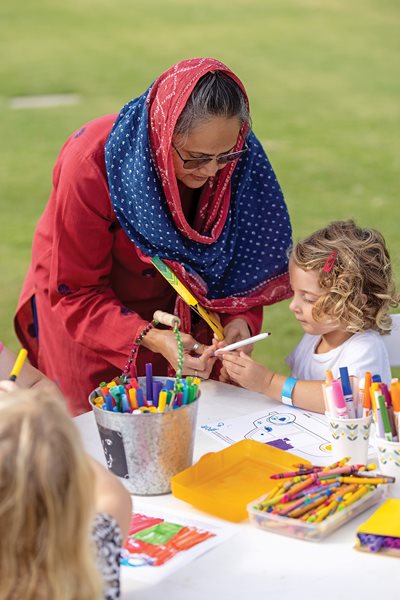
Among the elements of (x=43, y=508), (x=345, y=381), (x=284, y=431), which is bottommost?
(x=284, y=431)

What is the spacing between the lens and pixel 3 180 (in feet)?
28.5

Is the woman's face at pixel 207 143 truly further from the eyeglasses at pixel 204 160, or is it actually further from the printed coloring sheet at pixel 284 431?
the printed coloring sheet at pixel 284 431

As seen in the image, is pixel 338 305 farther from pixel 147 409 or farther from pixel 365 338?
pixel 147 409

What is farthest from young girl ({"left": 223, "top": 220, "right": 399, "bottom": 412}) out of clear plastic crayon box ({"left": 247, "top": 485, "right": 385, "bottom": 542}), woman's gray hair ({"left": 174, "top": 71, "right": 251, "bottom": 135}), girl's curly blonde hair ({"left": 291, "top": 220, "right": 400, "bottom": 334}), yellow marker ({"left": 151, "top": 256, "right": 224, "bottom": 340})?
clear plastic crayon box ({"left": 247, "top": 485, "right": 385, "bottom": 542})

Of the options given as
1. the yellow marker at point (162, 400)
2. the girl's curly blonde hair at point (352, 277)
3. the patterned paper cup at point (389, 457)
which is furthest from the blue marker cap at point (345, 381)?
the girl's curly blonde hair at point (352, 277)

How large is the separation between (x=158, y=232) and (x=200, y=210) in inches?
6.6

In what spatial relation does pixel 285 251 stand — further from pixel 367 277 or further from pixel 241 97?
pixel 241 97

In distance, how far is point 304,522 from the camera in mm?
1836

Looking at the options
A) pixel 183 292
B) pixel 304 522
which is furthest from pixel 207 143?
pixel 304 522

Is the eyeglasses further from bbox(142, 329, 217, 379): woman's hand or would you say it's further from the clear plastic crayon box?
the clear plastic crayon box

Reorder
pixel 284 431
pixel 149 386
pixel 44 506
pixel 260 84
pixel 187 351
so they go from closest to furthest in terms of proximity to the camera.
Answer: pixel 44 506 < pixel 149 386 < pixel 284 431 < pixel 187 351 < pixel 260 84

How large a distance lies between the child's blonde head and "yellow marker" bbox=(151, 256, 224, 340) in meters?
1.18

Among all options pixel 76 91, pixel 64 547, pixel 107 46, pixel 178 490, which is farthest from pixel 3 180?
pixel 64 547

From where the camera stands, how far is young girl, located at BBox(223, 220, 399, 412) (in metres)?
2.57
